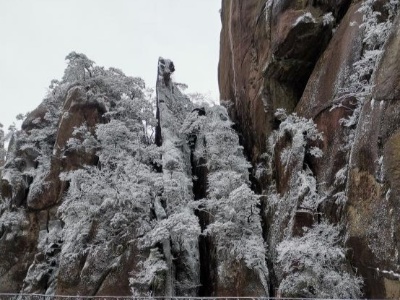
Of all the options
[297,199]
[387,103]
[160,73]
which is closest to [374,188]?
[387,103]

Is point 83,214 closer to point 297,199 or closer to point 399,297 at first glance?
point 297,199

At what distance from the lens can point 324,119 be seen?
42.0 feet

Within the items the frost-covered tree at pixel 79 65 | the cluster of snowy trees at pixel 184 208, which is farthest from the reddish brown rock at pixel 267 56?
the frost-covered tree at pixel 79 65

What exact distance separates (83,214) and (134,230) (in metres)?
2.54

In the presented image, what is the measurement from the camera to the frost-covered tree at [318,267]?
958cm

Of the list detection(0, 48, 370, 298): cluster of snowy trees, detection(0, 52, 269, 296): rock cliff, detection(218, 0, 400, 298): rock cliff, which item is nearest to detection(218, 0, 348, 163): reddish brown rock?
detection(218, 0, 400, 298): rock cliff

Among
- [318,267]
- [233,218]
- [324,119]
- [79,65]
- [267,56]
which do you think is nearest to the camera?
[318,267]

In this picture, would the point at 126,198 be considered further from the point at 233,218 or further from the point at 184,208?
the point at 233,218

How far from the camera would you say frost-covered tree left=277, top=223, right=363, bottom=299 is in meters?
9.58

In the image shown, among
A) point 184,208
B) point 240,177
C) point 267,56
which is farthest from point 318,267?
point 267,56

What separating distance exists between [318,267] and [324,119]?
201 inches

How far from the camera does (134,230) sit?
1421 centimetres

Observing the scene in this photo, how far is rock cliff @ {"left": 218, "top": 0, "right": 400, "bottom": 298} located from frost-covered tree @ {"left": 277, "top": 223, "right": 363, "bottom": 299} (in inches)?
7.0

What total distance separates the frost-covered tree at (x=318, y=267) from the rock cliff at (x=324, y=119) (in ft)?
0.59
